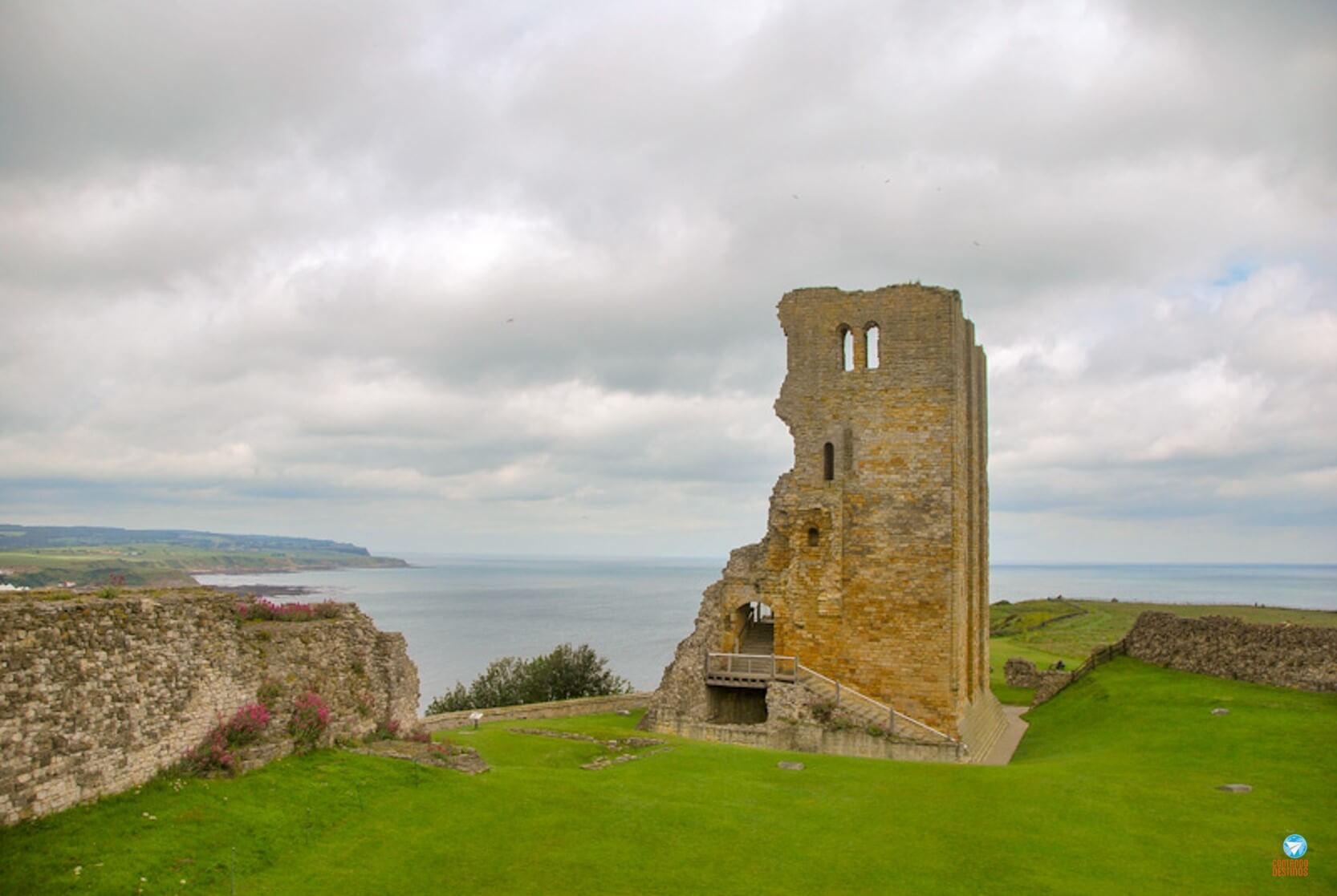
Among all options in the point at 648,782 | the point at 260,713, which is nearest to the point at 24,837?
the point at 260,713

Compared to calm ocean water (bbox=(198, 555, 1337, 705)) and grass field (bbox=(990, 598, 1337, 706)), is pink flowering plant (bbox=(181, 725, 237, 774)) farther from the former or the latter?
calm ocean water (bbox=(198, 555, 1337, 705))

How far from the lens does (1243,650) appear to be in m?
24.5

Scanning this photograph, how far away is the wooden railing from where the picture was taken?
966 inches

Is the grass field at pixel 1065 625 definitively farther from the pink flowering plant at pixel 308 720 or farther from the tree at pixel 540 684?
the pink flowering plant at pixel 308 720

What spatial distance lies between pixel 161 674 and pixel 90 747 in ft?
4.45

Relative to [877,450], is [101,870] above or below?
below

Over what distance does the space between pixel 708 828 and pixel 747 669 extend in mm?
12210

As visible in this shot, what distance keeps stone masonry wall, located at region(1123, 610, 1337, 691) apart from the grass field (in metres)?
5.35

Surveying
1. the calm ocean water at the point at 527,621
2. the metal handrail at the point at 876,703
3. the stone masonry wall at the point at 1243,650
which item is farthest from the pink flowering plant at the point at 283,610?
the calm ocean water at the point at 527,621

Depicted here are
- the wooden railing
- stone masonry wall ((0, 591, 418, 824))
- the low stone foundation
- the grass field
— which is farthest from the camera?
the grass field

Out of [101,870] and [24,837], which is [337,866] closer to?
[101,870]

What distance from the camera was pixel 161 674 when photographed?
11.7 meters

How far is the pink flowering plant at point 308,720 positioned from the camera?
1380 centimetres

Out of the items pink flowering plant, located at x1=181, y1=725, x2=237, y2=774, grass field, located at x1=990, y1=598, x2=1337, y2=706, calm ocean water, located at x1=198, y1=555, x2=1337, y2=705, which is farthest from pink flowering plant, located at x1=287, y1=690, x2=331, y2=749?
calm ocean water, located at x1=198, y1=555, x2=1337, y2=705
